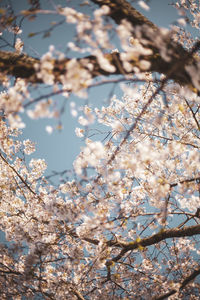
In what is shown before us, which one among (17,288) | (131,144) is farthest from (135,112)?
(17,288)

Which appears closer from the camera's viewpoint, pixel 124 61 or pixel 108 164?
pixel 124 61

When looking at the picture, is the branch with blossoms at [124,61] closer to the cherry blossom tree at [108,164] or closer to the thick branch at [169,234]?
the cherry blossom tree at [108,164]

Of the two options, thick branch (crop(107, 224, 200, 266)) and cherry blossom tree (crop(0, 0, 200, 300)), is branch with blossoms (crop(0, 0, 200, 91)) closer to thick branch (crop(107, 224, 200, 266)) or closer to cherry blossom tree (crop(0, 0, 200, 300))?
cherry blossom tree (crop(0, 0, 200, 300))

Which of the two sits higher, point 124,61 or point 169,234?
point 124,61

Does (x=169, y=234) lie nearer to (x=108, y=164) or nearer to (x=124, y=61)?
(x=108, y=164)

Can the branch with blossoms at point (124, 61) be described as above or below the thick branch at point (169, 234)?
above

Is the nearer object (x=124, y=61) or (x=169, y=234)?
(x=124, y=61)

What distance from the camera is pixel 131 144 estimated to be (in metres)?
4.78

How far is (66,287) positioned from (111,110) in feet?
15.0

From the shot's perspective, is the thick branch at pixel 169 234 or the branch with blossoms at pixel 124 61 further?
the thick branch at pixel 169 234

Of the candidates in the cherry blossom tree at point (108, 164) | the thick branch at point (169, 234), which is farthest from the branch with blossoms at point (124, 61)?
the thick branch at point (169, 234)

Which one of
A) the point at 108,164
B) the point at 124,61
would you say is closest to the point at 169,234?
the point at 108,164

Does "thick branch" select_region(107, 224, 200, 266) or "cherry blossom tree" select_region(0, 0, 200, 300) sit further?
"thick branch" select_region(107, 224, 200, 266)

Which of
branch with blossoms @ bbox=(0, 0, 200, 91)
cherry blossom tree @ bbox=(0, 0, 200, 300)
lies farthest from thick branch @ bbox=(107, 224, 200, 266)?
branch with blossoms @ bbox=(0, 0, 200, 91)
